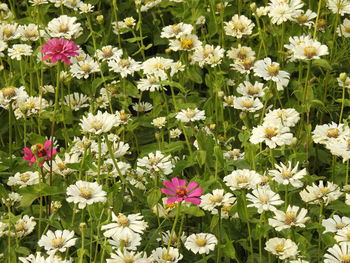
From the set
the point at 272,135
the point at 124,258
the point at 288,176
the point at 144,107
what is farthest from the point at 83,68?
the point at 124,258

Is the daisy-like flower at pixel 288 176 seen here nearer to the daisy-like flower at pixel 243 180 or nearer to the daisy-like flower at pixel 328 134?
the daisy-like flower at pixel 243 180

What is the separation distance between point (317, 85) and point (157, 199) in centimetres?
125

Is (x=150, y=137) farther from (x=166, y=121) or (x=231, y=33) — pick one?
(x=231, y=33)

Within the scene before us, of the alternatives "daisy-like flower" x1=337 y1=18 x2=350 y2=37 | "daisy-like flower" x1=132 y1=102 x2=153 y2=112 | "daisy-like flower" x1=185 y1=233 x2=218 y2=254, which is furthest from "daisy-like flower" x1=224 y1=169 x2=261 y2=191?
"daisy-like flower" x1=337 y1=18 x2=350 y2=37

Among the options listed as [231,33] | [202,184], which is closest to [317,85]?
[231,33]

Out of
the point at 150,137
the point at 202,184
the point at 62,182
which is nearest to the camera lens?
the point at 202,184

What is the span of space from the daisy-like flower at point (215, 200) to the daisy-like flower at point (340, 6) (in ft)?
4.18

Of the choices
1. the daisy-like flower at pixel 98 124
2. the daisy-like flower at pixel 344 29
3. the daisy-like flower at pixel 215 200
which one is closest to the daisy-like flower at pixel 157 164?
the daisy-like flower at pixel 215 200

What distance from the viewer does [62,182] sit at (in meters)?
2.71

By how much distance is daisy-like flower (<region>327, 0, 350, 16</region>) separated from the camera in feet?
11.3

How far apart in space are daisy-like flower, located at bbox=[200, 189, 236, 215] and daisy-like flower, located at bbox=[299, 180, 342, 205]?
0.25 meters

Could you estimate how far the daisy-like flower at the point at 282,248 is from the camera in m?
2.27

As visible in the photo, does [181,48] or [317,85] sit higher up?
[181,48]

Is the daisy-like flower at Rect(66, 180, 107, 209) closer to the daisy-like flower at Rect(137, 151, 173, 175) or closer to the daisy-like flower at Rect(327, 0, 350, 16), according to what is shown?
the daisy-like flower at Rect(137, 151, 173, 175)
